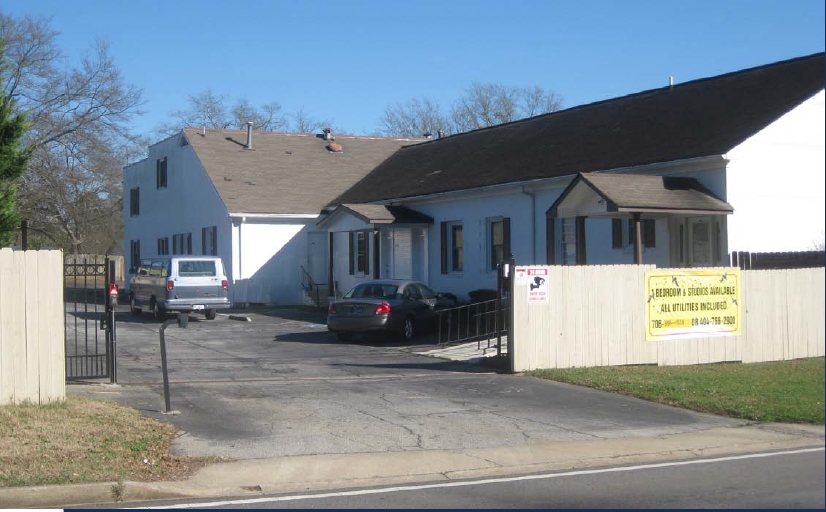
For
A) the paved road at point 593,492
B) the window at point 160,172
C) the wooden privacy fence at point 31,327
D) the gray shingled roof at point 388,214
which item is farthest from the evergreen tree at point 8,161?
the window at point 160,172

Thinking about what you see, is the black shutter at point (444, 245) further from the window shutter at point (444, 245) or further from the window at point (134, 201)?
the window at point (134, 201)

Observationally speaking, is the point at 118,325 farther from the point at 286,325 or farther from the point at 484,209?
the point at 484,209

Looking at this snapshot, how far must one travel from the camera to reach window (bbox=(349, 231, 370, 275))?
3219 cm

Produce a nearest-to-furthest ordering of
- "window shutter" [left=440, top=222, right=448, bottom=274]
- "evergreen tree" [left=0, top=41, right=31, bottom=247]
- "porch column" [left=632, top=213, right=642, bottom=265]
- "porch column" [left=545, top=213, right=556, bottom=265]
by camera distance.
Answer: "evergreen tree" [left=0, top=41, right=31, bottom=247] → "porch column" [left=632, top=213, right=642, bottom=265] → "porch column" [left=545, top=213, right=556, bottom=265] → "window shutter" [left=440, top=222, right=448, bottom=274]

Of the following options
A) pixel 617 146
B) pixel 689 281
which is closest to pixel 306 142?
pixel 617 146

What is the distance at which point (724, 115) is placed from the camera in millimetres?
21516

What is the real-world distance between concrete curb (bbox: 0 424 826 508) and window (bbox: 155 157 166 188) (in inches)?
1331

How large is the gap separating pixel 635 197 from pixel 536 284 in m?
4.07

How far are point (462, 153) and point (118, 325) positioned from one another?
12664mm

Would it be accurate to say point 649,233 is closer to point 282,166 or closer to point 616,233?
point 616,233

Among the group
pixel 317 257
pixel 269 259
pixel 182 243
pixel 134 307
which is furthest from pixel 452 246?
pixel 182 243

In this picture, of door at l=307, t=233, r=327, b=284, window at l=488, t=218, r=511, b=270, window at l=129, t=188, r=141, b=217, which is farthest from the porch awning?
window at l=129, t=188, r=141, b=217

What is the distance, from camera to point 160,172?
42.3 meters

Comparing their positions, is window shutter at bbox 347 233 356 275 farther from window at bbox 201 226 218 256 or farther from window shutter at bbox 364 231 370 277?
window at bbox 201 226 218 256
